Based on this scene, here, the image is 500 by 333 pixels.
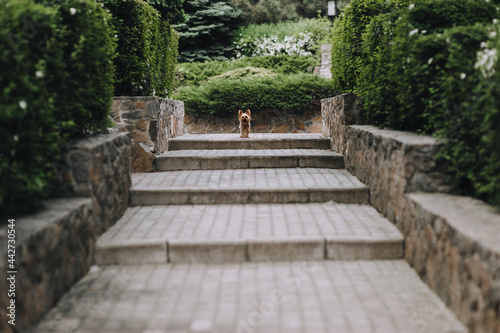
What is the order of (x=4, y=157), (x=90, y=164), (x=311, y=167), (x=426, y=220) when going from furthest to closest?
(x=311, y=167) → (x=90, y=164) → (x=426, y=220) → (x=4, y=157)

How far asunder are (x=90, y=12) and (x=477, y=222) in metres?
3.63

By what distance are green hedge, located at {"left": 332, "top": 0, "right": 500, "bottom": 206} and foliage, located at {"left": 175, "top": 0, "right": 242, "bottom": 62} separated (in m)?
13.6

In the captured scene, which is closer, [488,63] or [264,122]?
[488,63]

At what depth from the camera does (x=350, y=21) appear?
685cm

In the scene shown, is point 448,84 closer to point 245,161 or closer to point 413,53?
point 413,53

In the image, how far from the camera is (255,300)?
9.93ft

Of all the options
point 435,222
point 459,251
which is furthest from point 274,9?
point 459,251

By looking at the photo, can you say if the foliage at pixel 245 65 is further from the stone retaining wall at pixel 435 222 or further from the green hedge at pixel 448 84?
the stone retaining wall at pixel 435 222

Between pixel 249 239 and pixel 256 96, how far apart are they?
793 centimetres

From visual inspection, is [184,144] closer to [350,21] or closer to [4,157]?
[350,21]

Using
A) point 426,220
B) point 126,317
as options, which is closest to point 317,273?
point 426,220

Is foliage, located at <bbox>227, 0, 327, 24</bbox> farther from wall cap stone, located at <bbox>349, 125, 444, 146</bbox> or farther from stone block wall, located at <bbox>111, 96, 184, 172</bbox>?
wall cap stone, located at <bbox>349, 125, 444, 146</bbox>

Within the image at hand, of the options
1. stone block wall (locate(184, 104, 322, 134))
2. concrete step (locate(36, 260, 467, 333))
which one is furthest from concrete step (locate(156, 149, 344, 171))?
stone block wall (locate(184, 104, 322, 134))

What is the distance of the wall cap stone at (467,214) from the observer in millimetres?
2506
